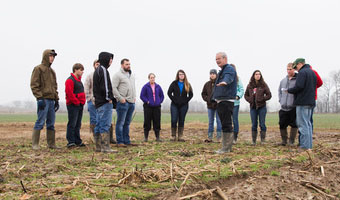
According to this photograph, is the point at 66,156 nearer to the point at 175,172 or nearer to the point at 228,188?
the point at 175,172

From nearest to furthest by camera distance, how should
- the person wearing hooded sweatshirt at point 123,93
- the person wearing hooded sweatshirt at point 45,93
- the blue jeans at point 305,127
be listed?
the blue jeans at point 305,127
the person wearing hooded sweatshirt at point 45,93
the person wearing hooded sweatshirt at point 123,93

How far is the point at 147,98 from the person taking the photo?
8.81m

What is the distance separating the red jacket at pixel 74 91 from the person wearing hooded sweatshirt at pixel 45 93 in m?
0.32

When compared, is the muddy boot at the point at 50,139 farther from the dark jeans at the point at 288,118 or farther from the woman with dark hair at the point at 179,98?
the dark jeans at the point at 288,118

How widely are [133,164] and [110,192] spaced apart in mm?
1735

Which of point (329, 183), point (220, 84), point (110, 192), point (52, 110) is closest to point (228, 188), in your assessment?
point (110, 192)

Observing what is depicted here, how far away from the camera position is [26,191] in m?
3.15

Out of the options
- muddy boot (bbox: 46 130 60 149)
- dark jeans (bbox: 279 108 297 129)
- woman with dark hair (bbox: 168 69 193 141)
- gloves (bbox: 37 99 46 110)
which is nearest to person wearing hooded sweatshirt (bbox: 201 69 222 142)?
woman with dark hair (bbox: 168 69 193 141)

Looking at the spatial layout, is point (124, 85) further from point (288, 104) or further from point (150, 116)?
point (288, 104)

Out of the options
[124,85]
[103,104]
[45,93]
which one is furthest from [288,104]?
[45,93]

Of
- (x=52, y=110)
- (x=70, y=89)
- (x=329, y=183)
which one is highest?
(x=70, y=89)

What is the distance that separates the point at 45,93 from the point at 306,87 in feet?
20.1

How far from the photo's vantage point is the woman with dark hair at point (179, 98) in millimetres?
9125

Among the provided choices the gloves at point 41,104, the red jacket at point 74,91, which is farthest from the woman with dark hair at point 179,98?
the gloves at point 41,104
